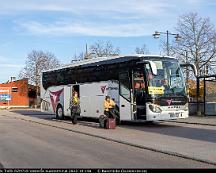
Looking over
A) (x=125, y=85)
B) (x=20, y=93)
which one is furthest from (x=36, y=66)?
(x=125, y=85)

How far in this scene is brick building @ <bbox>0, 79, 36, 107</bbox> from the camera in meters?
81.8

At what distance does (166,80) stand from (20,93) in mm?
65216

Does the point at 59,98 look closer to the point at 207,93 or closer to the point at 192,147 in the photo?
the point at 207,93

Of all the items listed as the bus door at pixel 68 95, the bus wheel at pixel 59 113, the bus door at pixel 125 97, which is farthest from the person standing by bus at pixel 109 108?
the bus wheel at pixel 59 113

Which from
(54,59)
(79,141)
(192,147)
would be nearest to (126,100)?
(79,141)

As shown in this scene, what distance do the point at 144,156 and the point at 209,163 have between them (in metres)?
2.03

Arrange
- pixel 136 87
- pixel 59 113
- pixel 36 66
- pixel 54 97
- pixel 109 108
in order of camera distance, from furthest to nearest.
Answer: pixel 36 66, pixel 54 97, pixel 59 113, pixel 109 108, pixel 136 87

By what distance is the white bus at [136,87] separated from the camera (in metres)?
21.4

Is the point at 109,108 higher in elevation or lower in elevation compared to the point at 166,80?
lower

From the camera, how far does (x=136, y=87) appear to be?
72.6 ft

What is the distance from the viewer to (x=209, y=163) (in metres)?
10.7

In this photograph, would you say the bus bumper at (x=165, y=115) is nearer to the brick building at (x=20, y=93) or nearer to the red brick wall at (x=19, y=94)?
the brick building at (x=20, y=93)

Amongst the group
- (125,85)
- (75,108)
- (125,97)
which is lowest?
(75,108)

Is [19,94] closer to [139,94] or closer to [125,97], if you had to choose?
[125,97]
